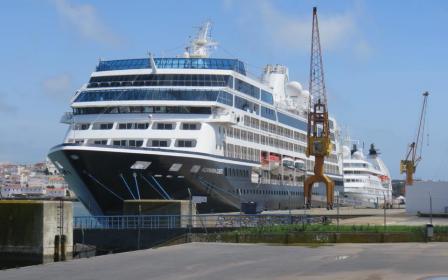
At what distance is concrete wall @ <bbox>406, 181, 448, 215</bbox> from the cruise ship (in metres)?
11.6

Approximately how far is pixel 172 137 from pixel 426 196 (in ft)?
55.6

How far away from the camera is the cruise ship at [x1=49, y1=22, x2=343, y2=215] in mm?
47531

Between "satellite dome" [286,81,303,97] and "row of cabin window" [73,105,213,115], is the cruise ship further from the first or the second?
"satellite dome" [286,81,303,97]

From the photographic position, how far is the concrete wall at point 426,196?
4956cm

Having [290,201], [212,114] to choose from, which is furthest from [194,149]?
[290,201]

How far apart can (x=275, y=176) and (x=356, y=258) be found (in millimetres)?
43255

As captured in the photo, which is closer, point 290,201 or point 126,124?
point 126,124

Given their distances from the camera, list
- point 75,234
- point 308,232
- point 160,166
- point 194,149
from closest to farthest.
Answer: point 308,232
point 75,234
point 160,166
point 194,149

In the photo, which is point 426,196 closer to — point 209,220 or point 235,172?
point 235,172

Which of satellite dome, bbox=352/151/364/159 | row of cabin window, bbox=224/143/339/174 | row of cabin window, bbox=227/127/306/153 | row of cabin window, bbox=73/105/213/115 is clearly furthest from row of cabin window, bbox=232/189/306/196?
satellite dome, bbox=352/151/364/159

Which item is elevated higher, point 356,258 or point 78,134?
point 78,134

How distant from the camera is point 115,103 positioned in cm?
5312

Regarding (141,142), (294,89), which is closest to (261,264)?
(141,142)

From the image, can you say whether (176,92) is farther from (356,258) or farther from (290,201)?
(356,258)
